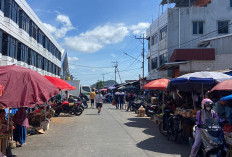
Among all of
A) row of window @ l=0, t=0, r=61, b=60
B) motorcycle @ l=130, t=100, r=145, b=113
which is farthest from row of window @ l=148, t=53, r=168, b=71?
row of window @ l=0, t=0, r=61, b=60

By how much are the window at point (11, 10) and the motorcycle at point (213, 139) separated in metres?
15.6

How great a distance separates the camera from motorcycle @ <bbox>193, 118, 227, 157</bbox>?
17.0 feet

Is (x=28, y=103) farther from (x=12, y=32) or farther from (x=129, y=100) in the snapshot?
(x=129, y=100)

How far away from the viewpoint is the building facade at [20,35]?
53.6 feet

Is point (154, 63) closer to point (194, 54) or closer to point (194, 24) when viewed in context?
point (194, 24)

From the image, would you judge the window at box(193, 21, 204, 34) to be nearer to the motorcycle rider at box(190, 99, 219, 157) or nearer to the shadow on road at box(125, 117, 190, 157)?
the shadow on road at box(125, 117, 190, 157)

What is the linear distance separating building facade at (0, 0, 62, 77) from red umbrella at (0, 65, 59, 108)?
33.5ft

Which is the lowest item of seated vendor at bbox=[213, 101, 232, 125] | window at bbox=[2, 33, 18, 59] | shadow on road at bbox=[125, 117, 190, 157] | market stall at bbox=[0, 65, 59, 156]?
shadow on road at bbox=[125, 117, 190, 157]

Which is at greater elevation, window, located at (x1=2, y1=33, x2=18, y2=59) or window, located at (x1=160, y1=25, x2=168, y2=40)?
window, located at (x1=160, y1=25, x2=168, y2=40)

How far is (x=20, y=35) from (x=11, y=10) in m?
2.79

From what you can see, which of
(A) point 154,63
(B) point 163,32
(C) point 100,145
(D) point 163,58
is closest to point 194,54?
(D) point 163,58

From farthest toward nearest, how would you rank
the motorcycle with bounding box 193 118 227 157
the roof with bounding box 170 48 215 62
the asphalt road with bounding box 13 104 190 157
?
the roof with bounding box 170 48 215 62, the asphalt road with bounding box 13 104 190 157, the motorcycle with bounding box 193 118 227 157

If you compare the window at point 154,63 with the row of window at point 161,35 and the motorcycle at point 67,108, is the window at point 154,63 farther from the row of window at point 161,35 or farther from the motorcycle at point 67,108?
the motorcycle at point 67,108

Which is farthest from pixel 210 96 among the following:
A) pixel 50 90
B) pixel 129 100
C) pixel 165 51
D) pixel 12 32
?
pixel 165 51
